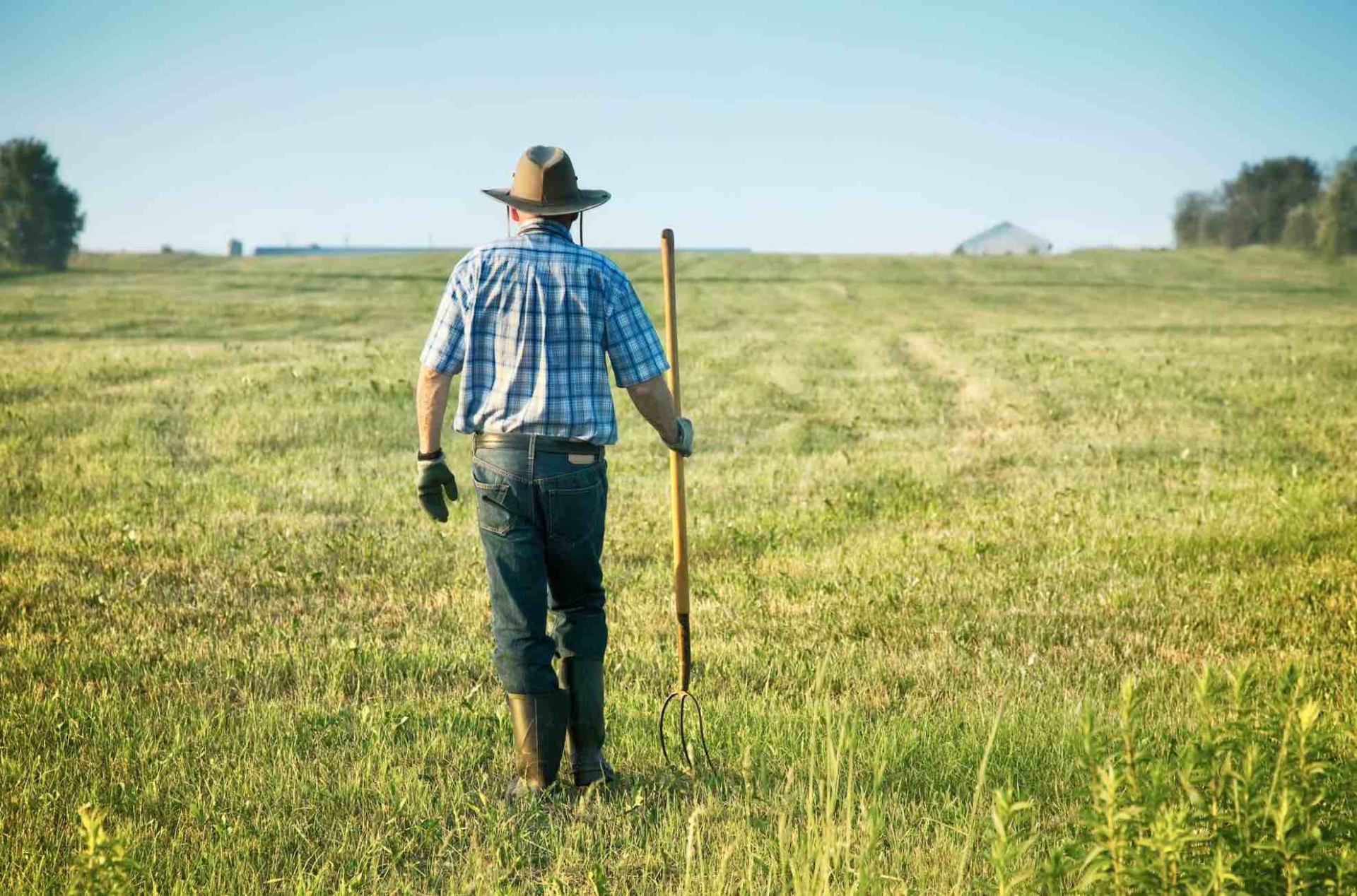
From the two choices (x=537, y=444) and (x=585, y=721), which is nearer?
(x=537, y=444)

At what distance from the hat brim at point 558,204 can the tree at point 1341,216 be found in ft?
271

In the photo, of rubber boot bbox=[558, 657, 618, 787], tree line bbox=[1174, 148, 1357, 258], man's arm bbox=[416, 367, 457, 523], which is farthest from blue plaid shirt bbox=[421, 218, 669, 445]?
tree line bbox=[1174, 148, 1357, 258]

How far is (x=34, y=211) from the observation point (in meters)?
67.6

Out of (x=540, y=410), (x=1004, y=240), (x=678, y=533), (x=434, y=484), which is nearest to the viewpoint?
(x=540, y=410)

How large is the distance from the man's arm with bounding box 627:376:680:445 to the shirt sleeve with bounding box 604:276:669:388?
69 millimetres

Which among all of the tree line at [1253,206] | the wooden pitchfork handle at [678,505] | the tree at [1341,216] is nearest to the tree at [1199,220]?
the tree line at [1253,206]

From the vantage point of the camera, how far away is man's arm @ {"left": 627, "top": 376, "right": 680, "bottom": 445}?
4.90 meters

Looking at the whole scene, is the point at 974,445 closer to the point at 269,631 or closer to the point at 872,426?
the point at 872,426

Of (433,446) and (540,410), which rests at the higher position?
(540,410)

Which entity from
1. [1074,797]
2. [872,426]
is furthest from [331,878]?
[872,426]

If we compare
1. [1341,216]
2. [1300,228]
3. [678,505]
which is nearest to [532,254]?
[678,505]

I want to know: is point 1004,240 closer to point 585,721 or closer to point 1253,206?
point 1253,206

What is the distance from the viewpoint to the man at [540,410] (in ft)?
15.3

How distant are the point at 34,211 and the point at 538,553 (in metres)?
75.8
